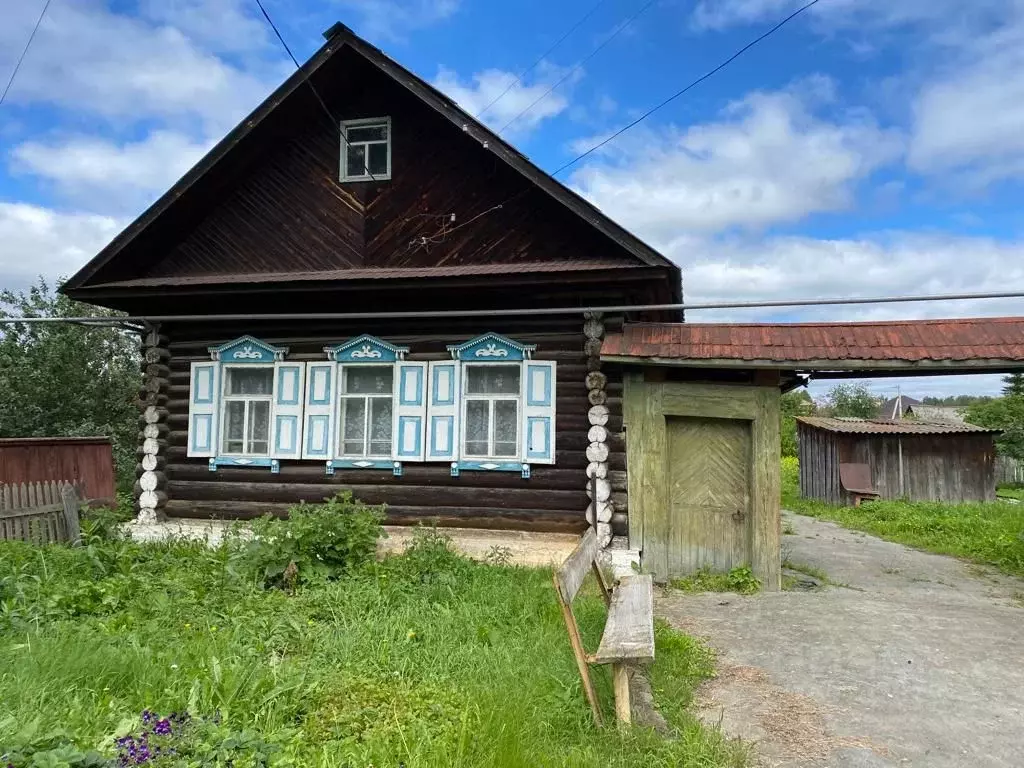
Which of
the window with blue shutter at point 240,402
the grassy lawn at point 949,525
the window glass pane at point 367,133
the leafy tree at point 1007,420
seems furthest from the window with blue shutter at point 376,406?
the leafy tree at point 1007,420

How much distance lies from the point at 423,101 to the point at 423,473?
15.7 ft

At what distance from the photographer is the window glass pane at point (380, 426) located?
29.6 feet

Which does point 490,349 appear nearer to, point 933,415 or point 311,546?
point 311,546

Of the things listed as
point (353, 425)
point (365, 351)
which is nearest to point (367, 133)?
point (365, 351)

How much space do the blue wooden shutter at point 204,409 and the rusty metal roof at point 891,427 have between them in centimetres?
1561

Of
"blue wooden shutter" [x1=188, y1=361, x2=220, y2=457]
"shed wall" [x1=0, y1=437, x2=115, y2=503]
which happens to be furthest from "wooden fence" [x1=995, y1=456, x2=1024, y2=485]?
"shed wall" [x1=0, y1=437, x2=115, y2=503]

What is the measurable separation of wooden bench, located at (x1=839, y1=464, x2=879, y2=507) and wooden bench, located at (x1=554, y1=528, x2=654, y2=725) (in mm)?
14844

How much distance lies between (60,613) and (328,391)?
13.7 ft

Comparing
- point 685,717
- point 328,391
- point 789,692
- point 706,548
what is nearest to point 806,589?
point 706,548

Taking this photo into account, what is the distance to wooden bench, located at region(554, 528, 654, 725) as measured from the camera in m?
3.60

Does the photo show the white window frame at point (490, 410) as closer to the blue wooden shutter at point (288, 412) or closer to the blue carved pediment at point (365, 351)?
the blue carved pediment at point (365, 351)

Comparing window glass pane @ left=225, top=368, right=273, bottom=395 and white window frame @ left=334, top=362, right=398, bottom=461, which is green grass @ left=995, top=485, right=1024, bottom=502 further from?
window glass pane @ left=225, top=368, right=273, bottom=395

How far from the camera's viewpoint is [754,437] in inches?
306

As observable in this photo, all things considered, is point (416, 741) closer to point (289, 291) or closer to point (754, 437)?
point (754, 437)
